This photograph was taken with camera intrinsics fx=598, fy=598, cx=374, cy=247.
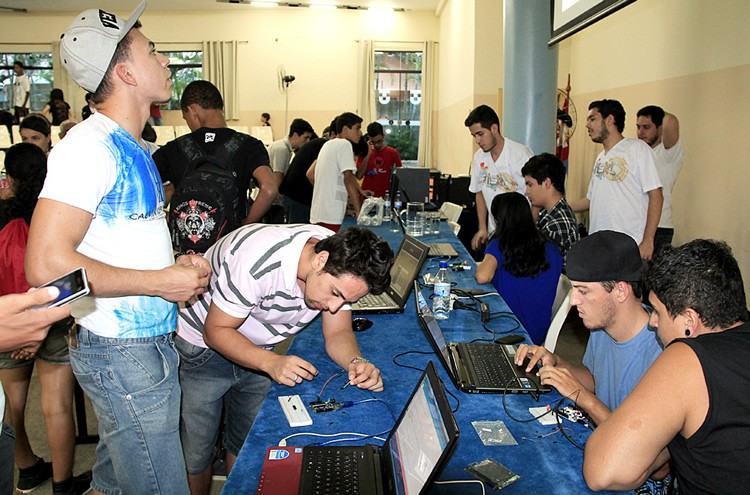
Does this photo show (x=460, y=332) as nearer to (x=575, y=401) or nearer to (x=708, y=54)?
(x=575, y=401)

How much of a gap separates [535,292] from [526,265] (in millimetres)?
130

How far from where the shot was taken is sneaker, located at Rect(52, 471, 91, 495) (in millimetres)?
2252

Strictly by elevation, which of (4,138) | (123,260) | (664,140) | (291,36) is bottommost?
(123,260)

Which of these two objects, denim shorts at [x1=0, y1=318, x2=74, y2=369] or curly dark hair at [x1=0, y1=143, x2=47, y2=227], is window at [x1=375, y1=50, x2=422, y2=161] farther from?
denim shorts at [x1=0, y1=318, x2=74, y2=369]

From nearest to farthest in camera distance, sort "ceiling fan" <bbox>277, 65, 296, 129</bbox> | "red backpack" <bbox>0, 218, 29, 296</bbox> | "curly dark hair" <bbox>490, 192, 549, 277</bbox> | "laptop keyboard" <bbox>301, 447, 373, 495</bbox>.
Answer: "laptop keyboard" <bbox>301, 447, 373, 495</bbox> → "red backpack" <bbox>0, 218, 29, 296</bbox> → "curly dark hair" <bbox>490, 192, 549, 277</bbox> → "ceiling fan" <bbox>277, 65, 296, 129</bbox>

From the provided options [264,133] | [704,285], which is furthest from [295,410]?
[264,133]

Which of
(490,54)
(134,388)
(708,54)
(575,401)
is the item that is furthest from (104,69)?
(490,54)

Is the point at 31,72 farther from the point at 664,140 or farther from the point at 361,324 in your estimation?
the point at 361,324

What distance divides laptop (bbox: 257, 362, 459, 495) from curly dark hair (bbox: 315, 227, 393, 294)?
0.41 metres

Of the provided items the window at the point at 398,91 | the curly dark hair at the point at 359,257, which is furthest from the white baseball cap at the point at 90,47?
the window at the point at 398,91

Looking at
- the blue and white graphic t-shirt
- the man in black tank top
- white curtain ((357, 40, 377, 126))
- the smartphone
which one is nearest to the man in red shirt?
white curtain ((357, 40, 377, 126))

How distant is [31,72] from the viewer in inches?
485

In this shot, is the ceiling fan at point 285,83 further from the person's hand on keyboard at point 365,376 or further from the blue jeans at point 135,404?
the blue jeans at point 135,404

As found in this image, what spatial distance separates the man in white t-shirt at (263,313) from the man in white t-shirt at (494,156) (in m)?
2.53
